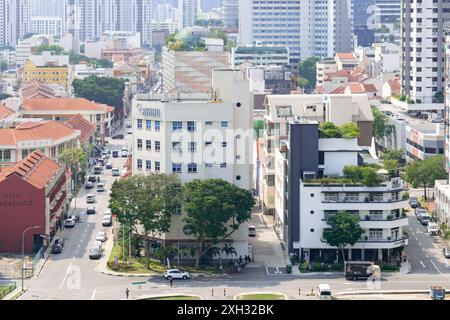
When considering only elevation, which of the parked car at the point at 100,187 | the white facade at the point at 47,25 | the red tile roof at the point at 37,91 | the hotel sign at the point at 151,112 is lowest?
the parked car at the point at 100,187

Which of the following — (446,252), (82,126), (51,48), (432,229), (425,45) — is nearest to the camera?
(446,252)

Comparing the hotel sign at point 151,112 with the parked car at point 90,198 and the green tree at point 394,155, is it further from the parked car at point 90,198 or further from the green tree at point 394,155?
the green tree at point 394,155

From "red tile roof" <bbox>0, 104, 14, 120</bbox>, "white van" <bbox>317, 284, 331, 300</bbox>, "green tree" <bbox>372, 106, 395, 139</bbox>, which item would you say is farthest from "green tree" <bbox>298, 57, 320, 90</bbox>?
"white van" <bbox>317, 284, 331, 300</bbox>

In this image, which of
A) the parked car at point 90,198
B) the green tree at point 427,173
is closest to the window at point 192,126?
the parked car at point 90,198

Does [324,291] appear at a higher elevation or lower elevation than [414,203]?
lower

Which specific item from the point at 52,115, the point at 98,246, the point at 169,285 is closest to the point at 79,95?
the point at 52,115

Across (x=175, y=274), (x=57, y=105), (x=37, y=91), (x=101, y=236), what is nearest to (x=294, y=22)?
(x=37, y=91)

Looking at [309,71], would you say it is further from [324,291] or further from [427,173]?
[324,291]
